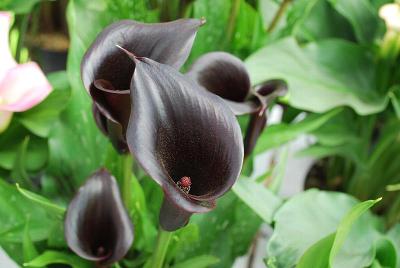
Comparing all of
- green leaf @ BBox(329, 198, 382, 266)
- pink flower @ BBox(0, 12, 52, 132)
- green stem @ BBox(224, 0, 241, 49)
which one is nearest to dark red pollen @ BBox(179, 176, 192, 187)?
green leaf @ BBox(329, 198, 382, 266)

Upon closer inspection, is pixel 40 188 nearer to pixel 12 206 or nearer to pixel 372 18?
pixel 12 206

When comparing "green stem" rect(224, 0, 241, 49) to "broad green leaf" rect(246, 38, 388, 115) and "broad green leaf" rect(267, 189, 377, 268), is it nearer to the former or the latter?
"broad green leaf" rect(246, 38, 388, 115)

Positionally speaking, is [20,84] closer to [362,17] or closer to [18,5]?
[18,5]

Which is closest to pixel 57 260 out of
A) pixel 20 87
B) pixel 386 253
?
pixel 20 87

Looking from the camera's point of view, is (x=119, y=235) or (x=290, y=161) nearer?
(x=119, y=235)

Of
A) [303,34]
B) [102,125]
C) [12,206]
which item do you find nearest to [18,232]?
[12,206]
